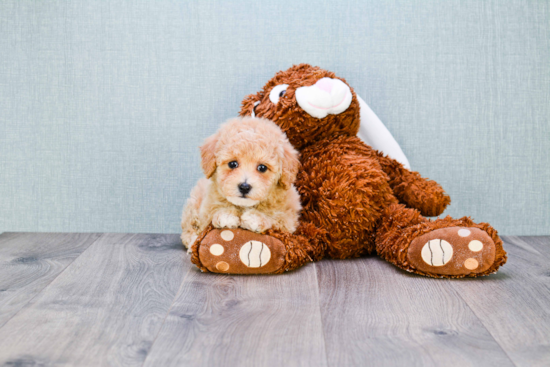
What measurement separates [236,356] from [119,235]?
929 mm

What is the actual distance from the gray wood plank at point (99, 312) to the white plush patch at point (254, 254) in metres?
0.17

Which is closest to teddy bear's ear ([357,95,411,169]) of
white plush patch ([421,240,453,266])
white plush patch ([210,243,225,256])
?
white plush patch ([421,240,453,266])

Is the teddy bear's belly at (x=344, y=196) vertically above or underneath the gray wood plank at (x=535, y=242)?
above

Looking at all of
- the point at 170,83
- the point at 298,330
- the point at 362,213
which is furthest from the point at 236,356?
the point at 170,83

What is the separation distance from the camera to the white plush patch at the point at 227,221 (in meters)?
1.20

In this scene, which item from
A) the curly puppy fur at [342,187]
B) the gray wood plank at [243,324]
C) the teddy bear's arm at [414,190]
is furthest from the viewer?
the teddy bear's arm at [414,190]

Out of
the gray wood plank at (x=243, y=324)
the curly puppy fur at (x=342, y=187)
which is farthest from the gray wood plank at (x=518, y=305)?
the gray wood plank at (x=243, y=324)

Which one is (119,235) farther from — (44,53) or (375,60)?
(375,60)

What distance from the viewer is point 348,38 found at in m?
1.61

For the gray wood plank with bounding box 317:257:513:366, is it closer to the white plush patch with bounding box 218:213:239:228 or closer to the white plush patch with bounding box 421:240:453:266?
the white plush patch with bounding box 421:240:453:266

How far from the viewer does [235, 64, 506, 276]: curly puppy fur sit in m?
1.30

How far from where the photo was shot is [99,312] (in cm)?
101

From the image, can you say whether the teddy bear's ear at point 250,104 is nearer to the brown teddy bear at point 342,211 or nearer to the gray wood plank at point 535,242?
the brown teddy bear at point 342,211

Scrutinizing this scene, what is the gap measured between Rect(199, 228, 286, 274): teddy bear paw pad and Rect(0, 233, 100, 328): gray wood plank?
0.39 metres
